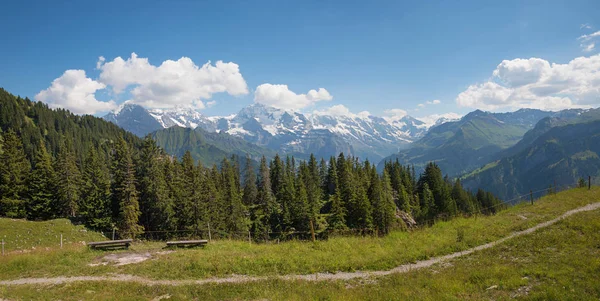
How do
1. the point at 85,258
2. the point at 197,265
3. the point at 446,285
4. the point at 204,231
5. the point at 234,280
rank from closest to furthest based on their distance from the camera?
the point at 446,285
the point at 234,280
the point at 197,265
the point at 85,258
the point at 204,231

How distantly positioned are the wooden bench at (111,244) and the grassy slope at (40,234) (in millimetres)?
18891

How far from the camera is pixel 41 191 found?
59656 mm

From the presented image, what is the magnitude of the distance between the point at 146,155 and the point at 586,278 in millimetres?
60117

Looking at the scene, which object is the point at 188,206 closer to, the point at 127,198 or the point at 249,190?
the point at 127,198

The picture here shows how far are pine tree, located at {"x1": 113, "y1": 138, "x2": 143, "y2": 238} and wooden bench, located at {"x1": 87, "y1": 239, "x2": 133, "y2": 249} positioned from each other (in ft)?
82.6

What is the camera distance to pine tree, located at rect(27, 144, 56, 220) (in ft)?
192

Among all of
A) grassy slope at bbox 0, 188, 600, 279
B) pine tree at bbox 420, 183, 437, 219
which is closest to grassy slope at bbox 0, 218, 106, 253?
grassy slope at bbox 0, 188, 600, 279

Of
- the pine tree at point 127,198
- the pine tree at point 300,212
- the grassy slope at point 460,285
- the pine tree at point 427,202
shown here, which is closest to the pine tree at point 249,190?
the pine tree at point 300,212

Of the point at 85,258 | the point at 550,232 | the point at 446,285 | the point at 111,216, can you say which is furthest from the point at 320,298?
the point at 111,216

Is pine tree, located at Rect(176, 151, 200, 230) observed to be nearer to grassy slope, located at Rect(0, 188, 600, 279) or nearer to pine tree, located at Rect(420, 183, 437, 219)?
grassy slope, located at Rect(0, 188, 600, 279)

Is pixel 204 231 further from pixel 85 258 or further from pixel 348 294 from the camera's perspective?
pixel 348 294

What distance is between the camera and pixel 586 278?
12.8 metres

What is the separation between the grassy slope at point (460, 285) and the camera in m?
12.6

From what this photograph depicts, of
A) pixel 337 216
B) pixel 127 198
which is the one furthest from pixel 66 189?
pixel 337 216
